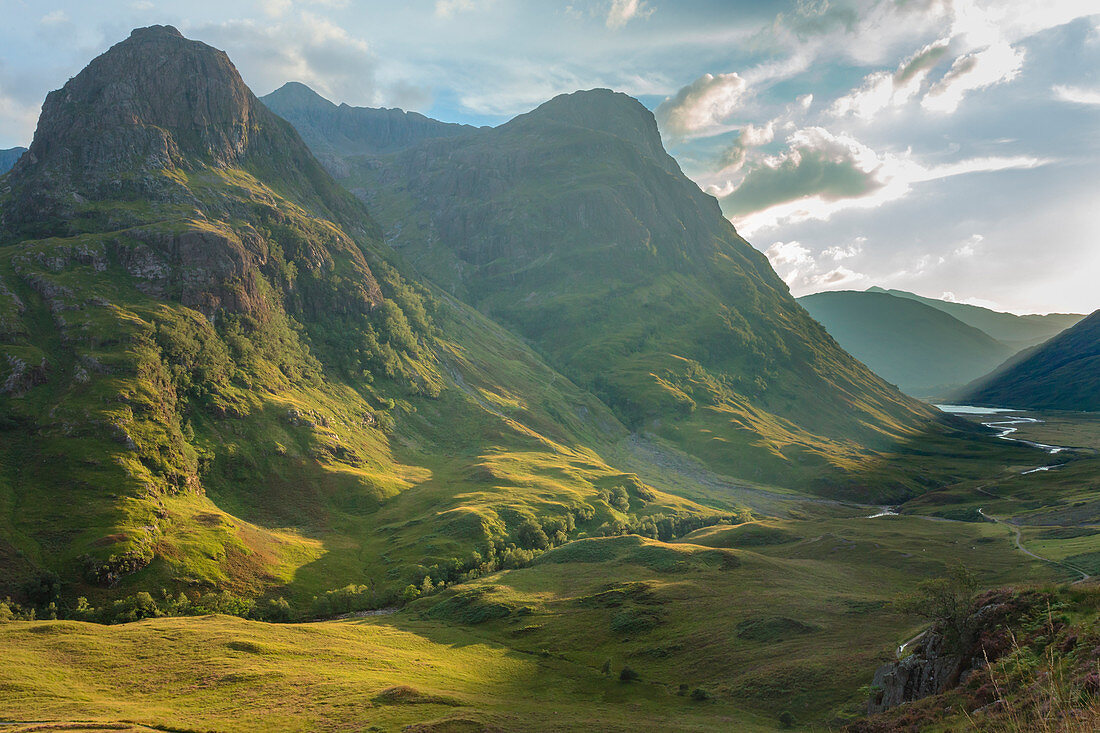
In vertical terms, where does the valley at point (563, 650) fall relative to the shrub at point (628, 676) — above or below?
above

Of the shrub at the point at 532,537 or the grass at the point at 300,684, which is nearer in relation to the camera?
the grass at the point at 300,684

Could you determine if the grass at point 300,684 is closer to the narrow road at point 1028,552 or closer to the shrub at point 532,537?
the narrow road at point 1028,552

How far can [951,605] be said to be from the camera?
49.4 meters

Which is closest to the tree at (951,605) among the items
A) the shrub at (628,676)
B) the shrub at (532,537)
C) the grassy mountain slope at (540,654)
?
the grassy mountain slope at (540,654)

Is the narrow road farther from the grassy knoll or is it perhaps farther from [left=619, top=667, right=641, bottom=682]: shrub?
[left=619, top=667, right=641, bottom=682]: shrub

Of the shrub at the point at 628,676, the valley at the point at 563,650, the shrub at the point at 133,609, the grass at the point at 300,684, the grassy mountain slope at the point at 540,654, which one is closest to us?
the grass at the point at 300,684

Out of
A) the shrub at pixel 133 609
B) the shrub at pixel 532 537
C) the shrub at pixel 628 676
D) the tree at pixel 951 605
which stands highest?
the tree at pixel 951 605

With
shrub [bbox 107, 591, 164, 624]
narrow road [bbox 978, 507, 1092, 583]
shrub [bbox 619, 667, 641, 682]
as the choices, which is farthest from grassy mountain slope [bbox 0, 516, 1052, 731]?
shrub [bbox 107, 591, 164, 624]

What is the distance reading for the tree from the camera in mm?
47156

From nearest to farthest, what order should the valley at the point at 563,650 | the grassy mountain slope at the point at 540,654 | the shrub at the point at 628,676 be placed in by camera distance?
the grassy mountain slope at the point at 540,654, the valley at the point at 563,650, the shrub at the point at 628,676

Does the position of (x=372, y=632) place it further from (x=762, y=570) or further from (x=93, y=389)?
(x=93, y=389)

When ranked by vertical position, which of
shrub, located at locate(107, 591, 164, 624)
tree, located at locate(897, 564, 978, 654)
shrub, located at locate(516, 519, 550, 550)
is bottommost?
shrub, located at locate(516, 519, 550, 550)

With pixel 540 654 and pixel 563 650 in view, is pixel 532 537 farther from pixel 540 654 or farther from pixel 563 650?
pixel 540 654

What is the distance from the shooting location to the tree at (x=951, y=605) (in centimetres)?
4716
